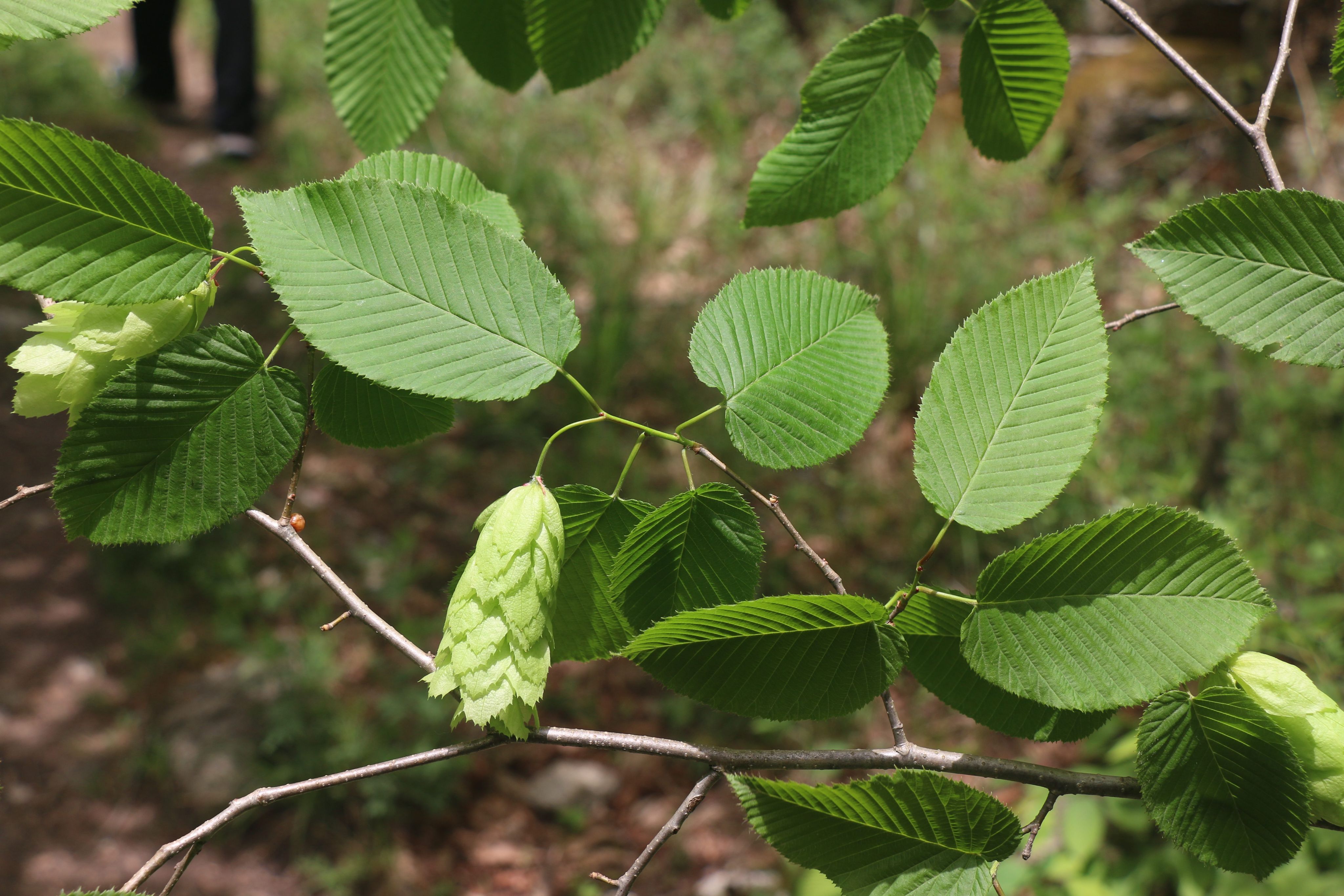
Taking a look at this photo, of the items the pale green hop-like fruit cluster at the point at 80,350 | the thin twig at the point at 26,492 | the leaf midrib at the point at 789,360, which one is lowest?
the thin twig at the point at 26,492

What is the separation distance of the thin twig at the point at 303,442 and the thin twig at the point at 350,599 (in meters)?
0.02

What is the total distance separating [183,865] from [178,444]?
0.29 m

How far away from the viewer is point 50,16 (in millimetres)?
543

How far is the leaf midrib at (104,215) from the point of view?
523 millimetres

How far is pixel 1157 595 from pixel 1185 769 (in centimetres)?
13

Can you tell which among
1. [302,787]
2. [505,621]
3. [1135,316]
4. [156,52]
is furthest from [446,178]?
[156,52]

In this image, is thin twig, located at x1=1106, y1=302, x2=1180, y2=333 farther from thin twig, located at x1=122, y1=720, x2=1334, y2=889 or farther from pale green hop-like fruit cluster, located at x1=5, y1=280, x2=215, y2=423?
pale green hop-like fruit cluster, located at x1=5, y1=280, x2=215, y2=423

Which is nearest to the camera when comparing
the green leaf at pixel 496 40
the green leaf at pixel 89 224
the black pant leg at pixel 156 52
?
the green leaf at pixel 89 224

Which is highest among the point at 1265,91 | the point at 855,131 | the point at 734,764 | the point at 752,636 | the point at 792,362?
the point at 1265,91

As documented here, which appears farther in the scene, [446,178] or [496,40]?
[496,40]

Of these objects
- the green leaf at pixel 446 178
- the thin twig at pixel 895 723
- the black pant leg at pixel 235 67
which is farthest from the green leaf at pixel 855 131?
the black pant leg at pixel 235 67

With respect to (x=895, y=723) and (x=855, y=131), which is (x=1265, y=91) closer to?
(x=855, y=131)

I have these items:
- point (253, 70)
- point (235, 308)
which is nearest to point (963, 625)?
point (235, 308)

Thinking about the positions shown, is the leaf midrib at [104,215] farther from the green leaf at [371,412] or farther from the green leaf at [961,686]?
the green leaf at [961,686]
